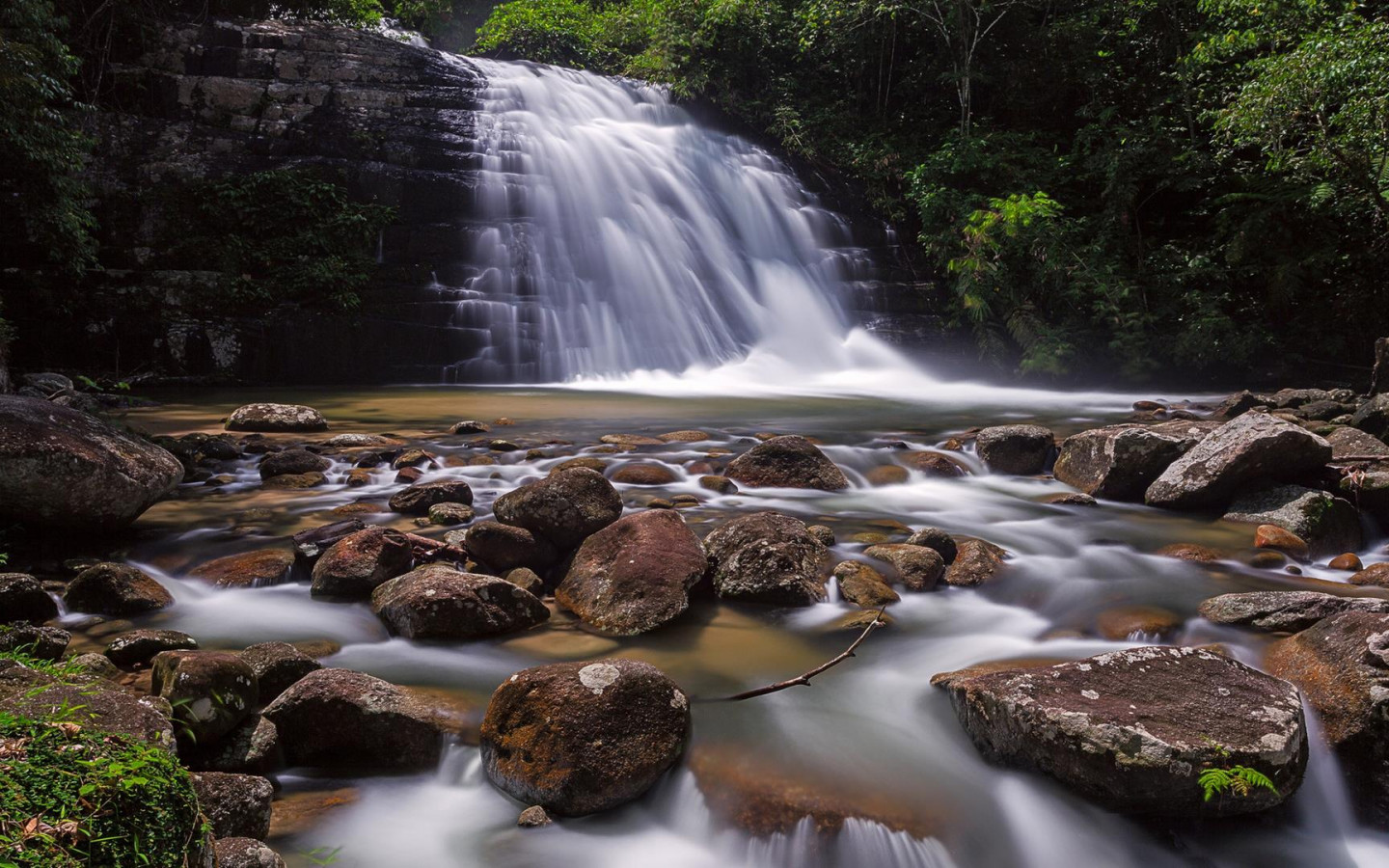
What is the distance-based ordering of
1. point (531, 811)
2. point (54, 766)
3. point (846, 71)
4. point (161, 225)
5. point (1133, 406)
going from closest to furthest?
point (54, 766), point (531, 811), point (1133, 406), point (161, 225), point (846, 71)

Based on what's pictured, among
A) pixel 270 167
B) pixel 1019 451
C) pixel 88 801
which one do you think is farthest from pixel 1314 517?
pixel 270 167

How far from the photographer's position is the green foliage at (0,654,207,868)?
4.06 ft

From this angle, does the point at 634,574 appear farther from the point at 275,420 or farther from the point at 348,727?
the point at 275,420

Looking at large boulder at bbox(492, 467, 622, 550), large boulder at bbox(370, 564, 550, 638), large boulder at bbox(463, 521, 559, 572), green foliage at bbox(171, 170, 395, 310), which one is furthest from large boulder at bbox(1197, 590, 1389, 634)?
green foliage at bbox(171, 170, 395, 310)

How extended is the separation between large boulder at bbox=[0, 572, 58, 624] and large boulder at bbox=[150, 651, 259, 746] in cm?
131

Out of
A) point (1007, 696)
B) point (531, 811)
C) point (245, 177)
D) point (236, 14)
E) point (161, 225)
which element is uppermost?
point (236, 14)

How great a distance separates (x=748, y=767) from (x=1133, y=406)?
1088 centimetres

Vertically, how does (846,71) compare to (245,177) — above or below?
above

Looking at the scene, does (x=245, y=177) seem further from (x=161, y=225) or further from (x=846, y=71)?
(x=846, y=71)

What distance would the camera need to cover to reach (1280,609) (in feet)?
12.2

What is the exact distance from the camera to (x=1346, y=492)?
18.0 ft

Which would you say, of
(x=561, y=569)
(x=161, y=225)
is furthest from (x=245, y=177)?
(x=561, y=569)

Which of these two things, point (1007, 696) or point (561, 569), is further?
point (561, 569)

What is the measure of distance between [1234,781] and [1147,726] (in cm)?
27
